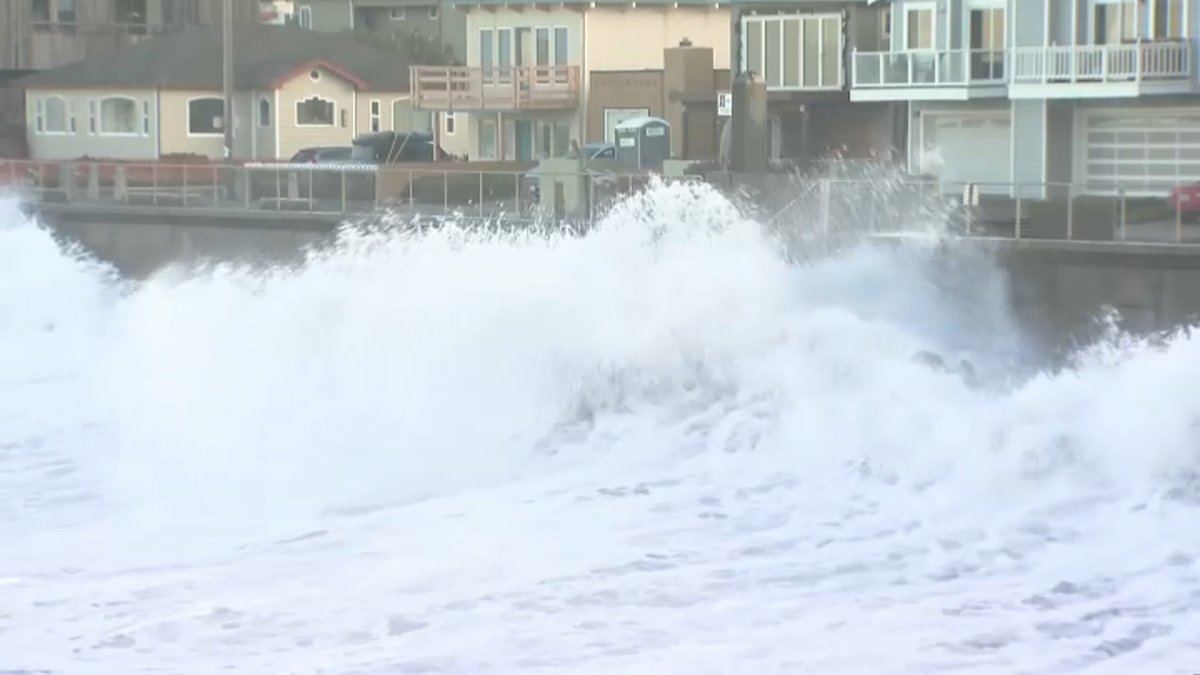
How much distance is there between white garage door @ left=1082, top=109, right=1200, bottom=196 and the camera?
129 ft

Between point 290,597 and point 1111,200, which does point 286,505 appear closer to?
point 290,597

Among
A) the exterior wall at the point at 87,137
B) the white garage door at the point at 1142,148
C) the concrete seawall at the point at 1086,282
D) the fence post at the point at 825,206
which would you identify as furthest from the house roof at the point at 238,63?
the concrete seawall at the point at 1086,282

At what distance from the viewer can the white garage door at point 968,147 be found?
1639 inches

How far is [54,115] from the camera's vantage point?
63219 millimetres

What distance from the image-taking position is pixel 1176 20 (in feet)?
128

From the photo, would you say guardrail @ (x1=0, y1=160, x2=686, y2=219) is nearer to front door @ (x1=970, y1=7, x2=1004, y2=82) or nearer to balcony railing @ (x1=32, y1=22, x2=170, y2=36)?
front door @ (x1=970, y1=7, x2=1004, y2=82)

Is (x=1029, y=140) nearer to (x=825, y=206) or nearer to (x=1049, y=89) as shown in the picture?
(x=1049, y=89)

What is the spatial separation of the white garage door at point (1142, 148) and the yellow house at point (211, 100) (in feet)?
86.5

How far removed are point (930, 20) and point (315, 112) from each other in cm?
2394

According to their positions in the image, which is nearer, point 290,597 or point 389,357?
point 290,597

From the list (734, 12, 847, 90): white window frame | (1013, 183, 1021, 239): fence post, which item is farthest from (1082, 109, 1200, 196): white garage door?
→ (1013, 183, 1021, 239): fence post

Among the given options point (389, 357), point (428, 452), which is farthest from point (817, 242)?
point (428, 452)

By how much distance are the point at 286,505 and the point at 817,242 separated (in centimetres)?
1097

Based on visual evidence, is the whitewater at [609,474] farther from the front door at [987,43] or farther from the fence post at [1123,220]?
the front door at [987,43]
